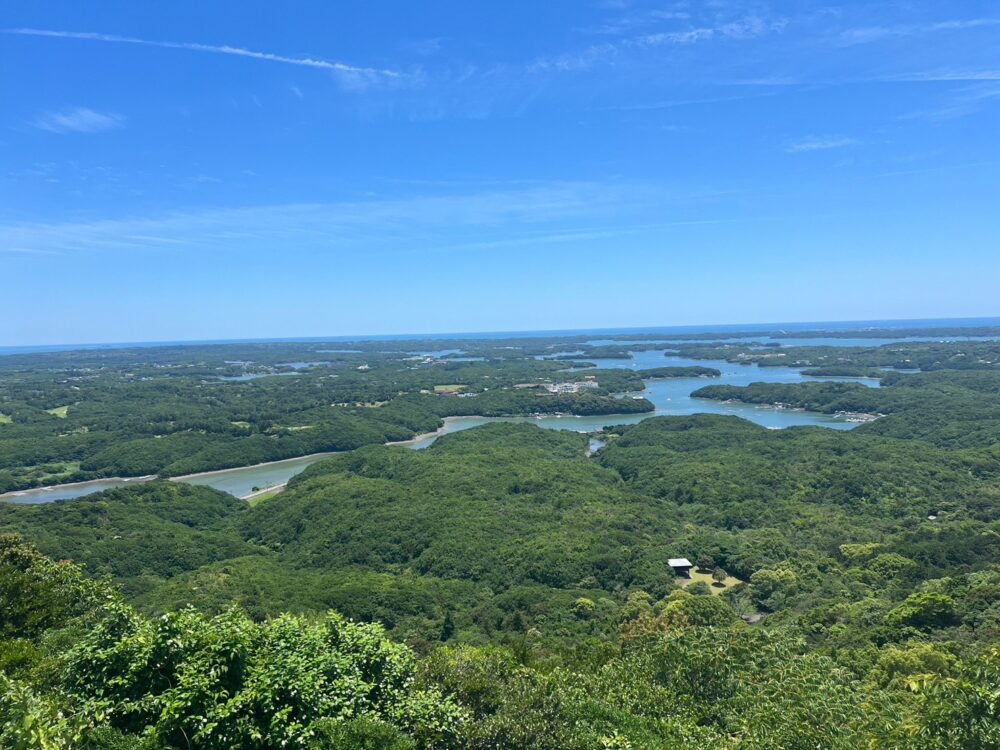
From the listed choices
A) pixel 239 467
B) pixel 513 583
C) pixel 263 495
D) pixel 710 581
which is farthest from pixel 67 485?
pixel 710 581

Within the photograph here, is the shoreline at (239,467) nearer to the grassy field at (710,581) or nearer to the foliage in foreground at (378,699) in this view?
the grassy field at (710,581)

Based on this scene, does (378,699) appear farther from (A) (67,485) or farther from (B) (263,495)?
Answer: (A) (67,485)

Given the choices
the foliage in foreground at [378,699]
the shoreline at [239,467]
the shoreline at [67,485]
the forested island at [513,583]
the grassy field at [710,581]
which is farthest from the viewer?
the shoreline at [239,467]

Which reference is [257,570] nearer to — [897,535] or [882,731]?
[882,731]

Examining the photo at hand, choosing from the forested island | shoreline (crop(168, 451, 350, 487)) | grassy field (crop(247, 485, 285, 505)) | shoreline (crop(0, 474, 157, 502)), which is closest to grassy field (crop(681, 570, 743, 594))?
the forested island

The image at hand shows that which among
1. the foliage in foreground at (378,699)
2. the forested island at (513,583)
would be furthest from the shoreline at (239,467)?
the foliage in foreground at (378,699)

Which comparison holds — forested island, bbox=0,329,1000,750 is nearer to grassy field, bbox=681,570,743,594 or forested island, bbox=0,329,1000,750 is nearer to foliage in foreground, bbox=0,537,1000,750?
foliage in foreground, bbox=0,537,1000,750
